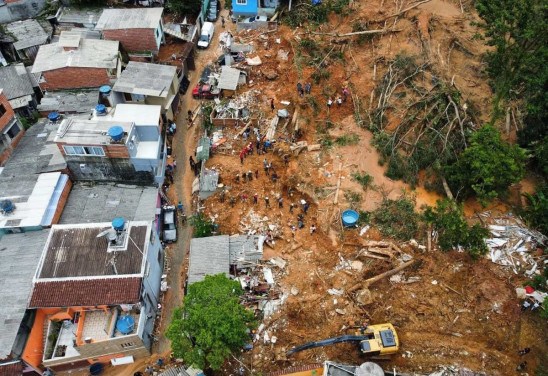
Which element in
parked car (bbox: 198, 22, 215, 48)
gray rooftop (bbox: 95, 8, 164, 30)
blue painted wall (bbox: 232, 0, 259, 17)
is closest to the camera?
gray rooftop (bbox: 95, 8, 164, 30)

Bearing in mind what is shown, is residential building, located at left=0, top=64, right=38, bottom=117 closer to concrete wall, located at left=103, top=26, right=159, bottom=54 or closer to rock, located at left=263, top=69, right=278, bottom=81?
concrete wall, located at left=103, top=26, right=159, bottom=54

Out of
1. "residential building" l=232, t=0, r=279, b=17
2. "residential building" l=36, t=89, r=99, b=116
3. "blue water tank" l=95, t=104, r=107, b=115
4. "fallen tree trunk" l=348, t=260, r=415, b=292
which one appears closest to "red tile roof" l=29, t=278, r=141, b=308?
"fallen tree trunk" l=348, t=260, r=415, b=292

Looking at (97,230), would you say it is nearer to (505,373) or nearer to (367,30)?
(505,373)

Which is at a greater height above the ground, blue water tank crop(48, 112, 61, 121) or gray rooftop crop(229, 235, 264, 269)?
blue water tank crop(48, 112, 61, 121)

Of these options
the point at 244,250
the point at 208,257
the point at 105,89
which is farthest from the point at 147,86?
the point at 244,250

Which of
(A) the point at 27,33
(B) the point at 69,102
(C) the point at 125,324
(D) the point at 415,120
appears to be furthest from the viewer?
(A) the point at 27,33

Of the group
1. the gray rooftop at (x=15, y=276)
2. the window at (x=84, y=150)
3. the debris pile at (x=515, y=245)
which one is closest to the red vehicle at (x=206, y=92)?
the window at (x=84, y=150)

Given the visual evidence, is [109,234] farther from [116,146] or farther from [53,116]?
[53,116]
